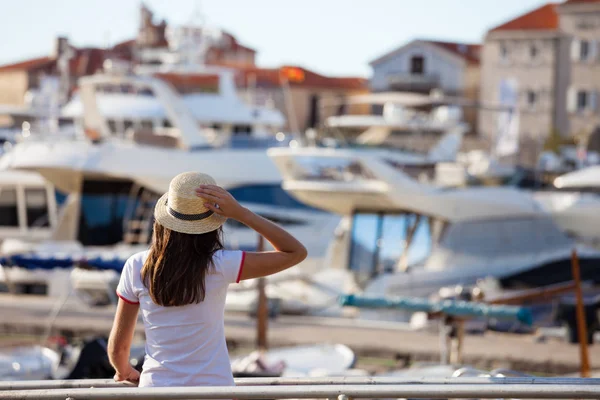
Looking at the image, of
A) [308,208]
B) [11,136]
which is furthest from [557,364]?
[11,136]

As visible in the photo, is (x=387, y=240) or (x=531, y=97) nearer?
(x=387, y=240)

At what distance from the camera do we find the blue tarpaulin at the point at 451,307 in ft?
38.3

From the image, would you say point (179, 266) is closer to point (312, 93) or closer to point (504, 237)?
point (504, 237)

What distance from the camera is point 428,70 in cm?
6194

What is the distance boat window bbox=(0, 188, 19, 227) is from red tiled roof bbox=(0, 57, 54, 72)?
4417cm

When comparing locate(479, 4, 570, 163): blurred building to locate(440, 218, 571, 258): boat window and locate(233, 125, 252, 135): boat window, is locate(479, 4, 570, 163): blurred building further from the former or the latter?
locate(440, 218, 571, 258): boat window

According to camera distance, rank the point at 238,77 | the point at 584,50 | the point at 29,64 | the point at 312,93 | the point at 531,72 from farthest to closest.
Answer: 1. the point at 29,64
2. the point at 312,93
3. the point at 531,72
4. the point at 584,50
5. the point at 238,77

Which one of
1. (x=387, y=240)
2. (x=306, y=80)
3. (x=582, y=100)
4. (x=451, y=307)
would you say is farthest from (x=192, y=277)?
(x=306, y=80)

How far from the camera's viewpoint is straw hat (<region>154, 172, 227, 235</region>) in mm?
3914

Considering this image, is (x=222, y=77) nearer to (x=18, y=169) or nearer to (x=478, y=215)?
(x=18, y=169)

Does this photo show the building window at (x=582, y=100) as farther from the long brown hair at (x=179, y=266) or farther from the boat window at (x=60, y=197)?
the long brown hair at (x=179, y=266)

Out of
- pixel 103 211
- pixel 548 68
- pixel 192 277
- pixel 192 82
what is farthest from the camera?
pixel 548 68

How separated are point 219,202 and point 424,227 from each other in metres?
18.1

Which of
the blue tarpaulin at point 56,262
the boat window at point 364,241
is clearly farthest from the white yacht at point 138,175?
the blue tarpaulin at point 56,262
